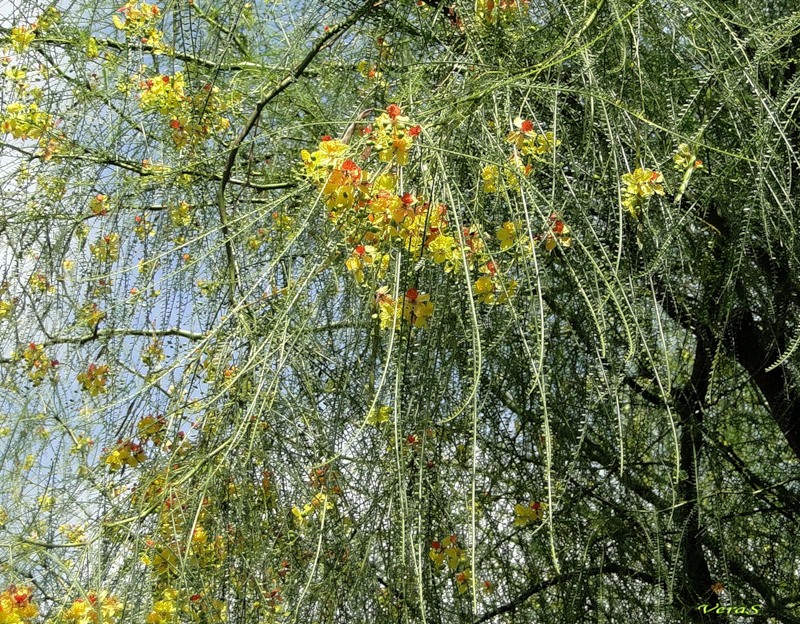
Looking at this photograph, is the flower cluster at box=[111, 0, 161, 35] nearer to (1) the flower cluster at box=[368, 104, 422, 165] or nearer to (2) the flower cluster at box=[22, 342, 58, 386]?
(2) the flower cluster at box=[22, 342, 58, 386]

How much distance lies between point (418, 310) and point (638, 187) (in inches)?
11.5

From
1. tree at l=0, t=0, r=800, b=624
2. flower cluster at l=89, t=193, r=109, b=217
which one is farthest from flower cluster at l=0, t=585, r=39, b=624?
flower cluster at l=89, t=193, r=109, b=217

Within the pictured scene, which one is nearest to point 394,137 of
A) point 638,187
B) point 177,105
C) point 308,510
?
point 638,187

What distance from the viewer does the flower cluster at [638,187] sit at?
94 centimetres

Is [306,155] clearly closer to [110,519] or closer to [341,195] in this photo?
[341,195]

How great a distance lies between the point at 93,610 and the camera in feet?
2.98

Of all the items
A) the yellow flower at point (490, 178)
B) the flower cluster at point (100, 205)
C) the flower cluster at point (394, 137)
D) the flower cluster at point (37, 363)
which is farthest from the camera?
the flower cluster at point (37, 363)

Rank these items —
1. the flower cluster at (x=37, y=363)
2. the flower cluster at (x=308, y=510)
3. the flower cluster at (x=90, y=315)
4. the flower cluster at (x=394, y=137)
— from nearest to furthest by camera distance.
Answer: the flower cluster at (x=394, y=137) → the flower cluster at (x=308, y=510) → the flower cluster at (x=90, y=315) → the flower cluster at (x=37, y=363)

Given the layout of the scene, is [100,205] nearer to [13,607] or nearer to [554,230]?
[13,607]

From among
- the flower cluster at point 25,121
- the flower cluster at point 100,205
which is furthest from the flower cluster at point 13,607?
the flower cluster at point 25,121

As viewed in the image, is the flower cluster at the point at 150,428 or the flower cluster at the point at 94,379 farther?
the flower cluster at the point at 94,379

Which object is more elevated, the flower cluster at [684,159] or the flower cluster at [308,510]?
the flower cluster at [684,159]

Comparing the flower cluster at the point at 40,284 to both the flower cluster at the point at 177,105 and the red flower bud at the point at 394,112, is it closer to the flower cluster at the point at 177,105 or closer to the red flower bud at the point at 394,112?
the flower cluster at the point at 177,105

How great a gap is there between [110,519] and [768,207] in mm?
877
